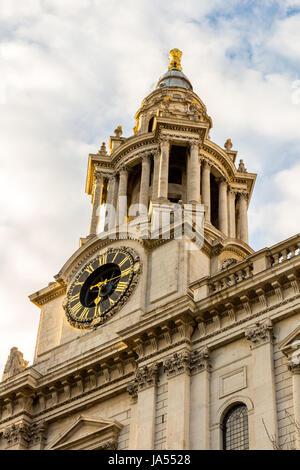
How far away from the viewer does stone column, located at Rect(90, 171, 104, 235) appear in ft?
137

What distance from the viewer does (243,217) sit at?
43.2 metres

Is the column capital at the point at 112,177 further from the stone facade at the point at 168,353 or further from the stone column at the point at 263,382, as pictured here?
the stone column at the point at 263,382

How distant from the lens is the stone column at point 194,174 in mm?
39531

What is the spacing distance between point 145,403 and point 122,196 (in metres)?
15.1

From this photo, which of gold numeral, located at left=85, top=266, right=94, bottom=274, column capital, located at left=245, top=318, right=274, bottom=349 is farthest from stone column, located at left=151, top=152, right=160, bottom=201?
column capital, located at left=245, top=318, right=274, bottom=349

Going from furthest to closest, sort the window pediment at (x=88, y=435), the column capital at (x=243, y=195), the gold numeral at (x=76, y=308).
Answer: the column capital at (x=243, y=195) → the gold numeral at (x=76, y=308) → the window pediment at (x=88, y=435)

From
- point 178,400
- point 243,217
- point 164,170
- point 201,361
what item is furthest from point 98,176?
point 178,400

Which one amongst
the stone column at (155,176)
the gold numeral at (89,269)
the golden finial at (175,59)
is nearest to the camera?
the gold numeral at (89,269)

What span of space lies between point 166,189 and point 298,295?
43.9 feet

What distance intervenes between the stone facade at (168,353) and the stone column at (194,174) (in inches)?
3.3

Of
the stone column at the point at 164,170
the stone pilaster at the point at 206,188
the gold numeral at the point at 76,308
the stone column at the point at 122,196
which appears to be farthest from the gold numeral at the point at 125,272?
the stone column at the point at 122,196

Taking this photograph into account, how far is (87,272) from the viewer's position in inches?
1451

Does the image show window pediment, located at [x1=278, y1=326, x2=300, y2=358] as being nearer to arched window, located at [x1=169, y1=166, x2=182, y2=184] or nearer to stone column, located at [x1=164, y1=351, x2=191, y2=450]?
stone column, located at [x1=164, y1=351, x2=191, y2=450]

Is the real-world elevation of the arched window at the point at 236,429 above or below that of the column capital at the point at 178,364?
below
